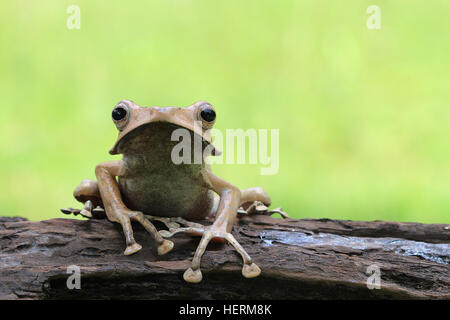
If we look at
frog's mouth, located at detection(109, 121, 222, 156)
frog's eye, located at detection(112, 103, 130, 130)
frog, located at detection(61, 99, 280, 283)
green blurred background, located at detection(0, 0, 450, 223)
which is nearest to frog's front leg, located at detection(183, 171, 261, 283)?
frog, located at detection(61, 99, 280, 283)

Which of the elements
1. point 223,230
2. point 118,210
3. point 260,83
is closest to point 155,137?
point 118,210

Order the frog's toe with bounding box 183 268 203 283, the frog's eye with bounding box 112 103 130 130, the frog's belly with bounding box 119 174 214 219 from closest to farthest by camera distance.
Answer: the frog's toe with bounding box 183 268 203 283, the frog's eye with bounding box 112 103 130 130, the frog's belly with bounding box 119 174 214 219

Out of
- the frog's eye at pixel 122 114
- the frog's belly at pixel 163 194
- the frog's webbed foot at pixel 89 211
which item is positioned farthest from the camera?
the frog's webbed foot at pixel 89 211

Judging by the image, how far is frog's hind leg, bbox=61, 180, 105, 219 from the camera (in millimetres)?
2932

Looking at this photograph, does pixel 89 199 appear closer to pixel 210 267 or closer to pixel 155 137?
pixel 155 137

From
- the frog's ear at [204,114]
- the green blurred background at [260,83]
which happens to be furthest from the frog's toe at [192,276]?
the green blurred background at [260,83]

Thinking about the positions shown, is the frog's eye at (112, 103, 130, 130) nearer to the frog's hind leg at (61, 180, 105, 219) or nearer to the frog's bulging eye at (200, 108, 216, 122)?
the frog's bulging eye at (200, 108, 216, 122)

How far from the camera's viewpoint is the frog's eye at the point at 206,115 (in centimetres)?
251

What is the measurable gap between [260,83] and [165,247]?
2.52m

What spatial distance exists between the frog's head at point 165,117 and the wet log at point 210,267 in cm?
60

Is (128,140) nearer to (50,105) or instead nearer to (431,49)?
(50,105)

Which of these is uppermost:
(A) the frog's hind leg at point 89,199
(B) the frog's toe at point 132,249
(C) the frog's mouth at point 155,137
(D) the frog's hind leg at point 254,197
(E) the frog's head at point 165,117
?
(E) the frog's head at point 165,117

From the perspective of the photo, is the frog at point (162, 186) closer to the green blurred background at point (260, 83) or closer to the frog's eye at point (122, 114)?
the frog's eye at point (122, 114)
